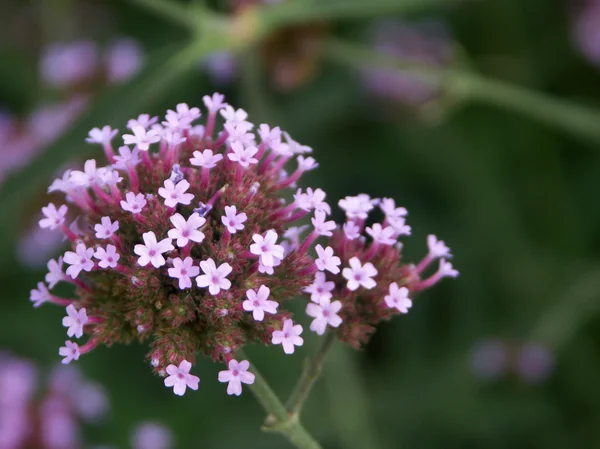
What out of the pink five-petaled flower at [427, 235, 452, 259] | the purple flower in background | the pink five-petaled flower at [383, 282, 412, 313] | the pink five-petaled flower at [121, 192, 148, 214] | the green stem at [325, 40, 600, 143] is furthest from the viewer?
the purple flower in background

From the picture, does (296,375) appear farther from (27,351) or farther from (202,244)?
(202,244)

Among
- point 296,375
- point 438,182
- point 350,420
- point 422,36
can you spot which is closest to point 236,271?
point 350,420

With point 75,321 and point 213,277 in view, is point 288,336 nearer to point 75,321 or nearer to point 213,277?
point 213,277

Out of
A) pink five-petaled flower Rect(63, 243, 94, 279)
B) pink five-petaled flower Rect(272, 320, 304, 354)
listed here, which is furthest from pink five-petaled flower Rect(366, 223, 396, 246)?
pink five-petaled flower Rect(63, 243, 94, 279)

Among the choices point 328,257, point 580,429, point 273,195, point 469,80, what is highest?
point 469,80

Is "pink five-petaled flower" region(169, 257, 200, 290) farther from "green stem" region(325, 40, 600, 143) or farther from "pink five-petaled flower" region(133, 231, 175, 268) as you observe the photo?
"green stem" region(325, 40, 600, 143)
